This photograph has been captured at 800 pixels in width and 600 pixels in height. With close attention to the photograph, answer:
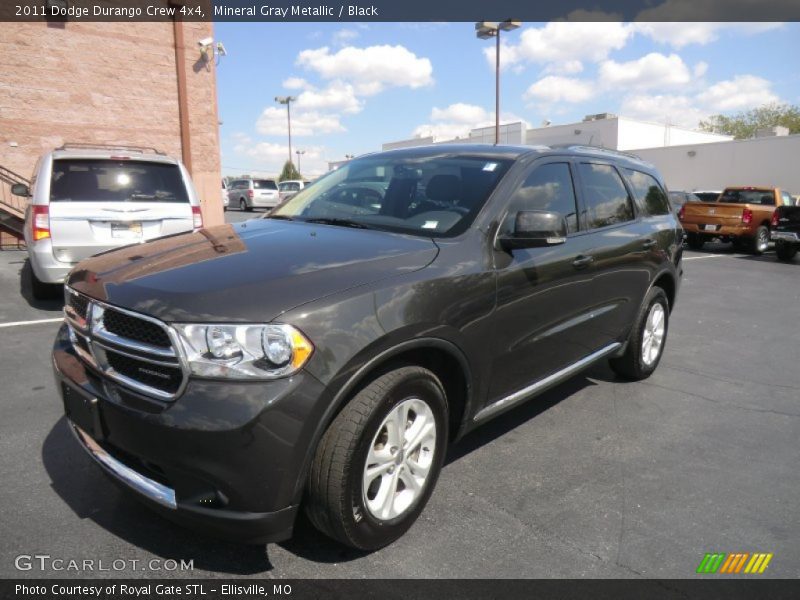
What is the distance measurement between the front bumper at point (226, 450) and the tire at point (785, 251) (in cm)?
1547

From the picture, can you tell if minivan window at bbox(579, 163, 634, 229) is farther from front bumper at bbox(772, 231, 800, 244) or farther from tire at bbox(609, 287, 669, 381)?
front bumper at bbox(772, 231, 800, 244)

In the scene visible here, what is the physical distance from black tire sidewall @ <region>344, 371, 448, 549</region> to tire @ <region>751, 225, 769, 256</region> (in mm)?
15893

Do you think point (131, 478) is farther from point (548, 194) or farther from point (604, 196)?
point (604, 196)

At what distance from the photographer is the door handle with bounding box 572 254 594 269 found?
3631mm

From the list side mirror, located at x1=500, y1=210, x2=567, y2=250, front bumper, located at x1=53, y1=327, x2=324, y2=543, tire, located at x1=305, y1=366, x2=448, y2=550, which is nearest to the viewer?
front bumper, located at x1=53, y1=327, x2=324, y2=543

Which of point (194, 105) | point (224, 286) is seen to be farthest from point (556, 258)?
point (194, 105)

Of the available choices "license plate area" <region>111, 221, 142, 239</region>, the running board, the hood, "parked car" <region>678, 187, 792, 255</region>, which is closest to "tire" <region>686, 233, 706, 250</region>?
"parked car" <region>678, 187, 792, 255</region>

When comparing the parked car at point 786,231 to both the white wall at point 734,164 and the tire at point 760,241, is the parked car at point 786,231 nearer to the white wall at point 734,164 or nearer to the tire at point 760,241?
the tire at point 760,241

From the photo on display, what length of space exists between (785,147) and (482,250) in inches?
1358

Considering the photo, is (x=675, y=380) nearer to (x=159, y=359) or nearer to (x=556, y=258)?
(x=556, y=258)

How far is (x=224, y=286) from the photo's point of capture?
223 cm

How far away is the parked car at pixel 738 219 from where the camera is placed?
15430 mm

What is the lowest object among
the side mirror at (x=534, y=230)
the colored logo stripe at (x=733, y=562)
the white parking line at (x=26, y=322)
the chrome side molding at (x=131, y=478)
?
the colored logo stripe at (x=733, y=562)

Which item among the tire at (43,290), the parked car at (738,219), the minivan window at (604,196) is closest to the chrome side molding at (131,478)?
the minivan window at (604,196)
